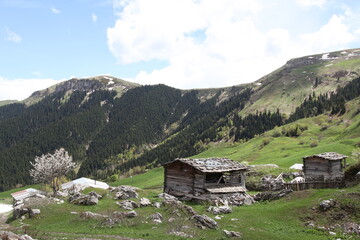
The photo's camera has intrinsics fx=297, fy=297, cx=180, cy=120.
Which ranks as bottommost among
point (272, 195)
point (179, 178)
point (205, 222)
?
point (205, 222)

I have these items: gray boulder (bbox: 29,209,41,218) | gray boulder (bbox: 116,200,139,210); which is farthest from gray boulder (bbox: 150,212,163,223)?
gray boulder (bbox: 29,209,41,218)

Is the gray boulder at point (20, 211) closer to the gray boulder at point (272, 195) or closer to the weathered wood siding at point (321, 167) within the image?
the gray boulder at point (272, 195)

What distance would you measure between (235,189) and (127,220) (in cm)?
2423

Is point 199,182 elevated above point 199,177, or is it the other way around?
point 199,177

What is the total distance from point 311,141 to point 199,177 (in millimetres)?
87386

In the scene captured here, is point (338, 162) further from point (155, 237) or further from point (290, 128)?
point (290, 128)

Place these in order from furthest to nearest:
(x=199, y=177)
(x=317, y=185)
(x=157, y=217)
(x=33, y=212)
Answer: (x=199, y=177), (x=317, y=185), (x=33, y=212), (x=157, y=217)

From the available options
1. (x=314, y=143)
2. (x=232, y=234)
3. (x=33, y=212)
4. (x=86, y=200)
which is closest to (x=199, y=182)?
(x=86, y=200)

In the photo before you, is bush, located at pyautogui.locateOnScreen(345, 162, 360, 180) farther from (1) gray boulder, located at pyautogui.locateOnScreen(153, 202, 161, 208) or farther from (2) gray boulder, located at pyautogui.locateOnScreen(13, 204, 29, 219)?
(2) gray boulder, located at pyautogui.locateOnScreen(13, 204, 29, 219)

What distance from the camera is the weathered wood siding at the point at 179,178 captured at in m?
51.3

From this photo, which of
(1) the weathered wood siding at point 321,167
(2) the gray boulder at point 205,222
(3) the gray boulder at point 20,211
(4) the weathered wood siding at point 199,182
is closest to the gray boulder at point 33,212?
(3) the gray boulder at point 20,211

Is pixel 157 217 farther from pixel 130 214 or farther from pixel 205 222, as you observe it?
pixel 205 222

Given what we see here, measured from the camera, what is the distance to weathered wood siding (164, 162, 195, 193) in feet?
168

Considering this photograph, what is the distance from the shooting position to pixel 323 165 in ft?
210
